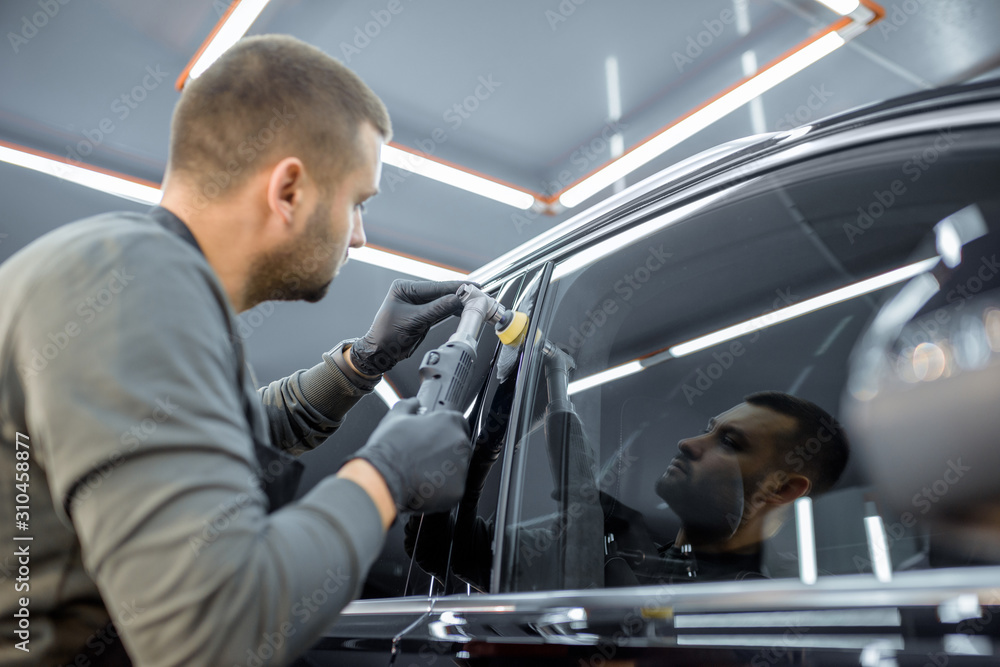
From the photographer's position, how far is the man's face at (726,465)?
1.48 m

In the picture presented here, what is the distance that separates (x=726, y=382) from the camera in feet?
6.03

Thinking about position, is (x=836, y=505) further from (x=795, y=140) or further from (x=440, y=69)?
(x=440, y=69)

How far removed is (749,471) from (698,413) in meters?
0.28

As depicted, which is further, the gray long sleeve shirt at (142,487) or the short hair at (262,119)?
the short hair at (262,119)

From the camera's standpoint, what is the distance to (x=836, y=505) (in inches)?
57.4

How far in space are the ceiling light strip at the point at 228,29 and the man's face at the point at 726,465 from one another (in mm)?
2911

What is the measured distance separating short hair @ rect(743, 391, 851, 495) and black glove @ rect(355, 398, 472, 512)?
34.2 inches

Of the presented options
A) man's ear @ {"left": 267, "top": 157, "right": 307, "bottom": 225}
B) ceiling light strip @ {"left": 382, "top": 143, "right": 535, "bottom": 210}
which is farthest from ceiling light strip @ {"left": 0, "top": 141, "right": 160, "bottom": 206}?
man's ear @ {"left": 267, "top": 157, "right": 307, "bottom": 225}

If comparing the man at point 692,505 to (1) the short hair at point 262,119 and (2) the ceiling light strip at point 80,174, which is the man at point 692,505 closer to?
(1) the short hair at point 262,119

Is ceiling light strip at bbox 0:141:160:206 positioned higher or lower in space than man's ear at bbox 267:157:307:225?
higher

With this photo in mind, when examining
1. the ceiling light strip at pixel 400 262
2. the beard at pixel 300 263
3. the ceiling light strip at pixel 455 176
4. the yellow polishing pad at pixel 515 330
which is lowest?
the beard at pixel 300 263

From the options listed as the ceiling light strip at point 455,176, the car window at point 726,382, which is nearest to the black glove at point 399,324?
the car window at point 726,382

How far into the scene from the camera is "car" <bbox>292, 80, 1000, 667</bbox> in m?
0.80

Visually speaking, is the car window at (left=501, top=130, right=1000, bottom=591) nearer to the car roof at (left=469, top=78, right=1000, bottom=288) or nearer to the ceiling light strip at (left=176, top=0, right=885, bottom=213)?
the car roof at (left=469, top=78, right=1000, bottom=288)
